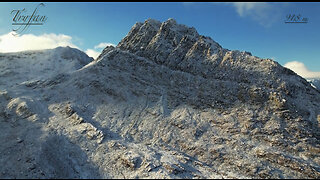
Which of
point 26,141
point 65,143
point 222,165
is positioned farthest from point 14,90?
point 222,165

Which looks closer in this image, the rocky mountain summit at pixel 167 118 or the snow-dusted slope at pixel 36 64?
the rocky mountain summit at pixel 167 118

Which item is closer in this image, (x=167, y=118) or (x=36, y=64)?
(x=167, y=118)

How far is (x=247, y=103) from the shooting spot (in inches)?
1448

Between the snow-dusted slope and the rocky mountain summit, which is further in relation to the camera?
the snow-dusted slope

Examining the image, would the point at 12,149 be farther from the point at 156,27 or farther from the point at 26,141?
the point at 156,27

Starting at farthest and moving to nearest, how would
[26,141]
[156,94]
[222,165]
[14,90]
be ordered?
[14,90]
[156,94]
[26,141]
[222,165]

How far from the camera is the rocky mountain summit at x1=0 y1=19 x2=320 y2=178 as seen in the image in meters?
26.2

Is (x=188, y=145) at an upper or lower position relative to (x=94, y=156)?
upper

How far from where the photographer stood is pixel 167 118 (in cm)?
3656

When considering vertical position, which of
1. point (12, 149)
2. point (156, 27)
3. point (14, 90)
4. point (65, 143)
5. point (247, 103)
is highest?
point (156, 27)

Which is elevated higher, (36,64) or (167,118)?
(36,64)

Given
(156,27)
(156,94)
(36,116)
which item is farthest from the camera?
(156,27)

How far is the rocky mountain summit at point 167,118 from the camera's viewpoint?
26.2m

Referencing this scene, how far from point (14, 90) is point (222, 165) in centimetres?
4843
